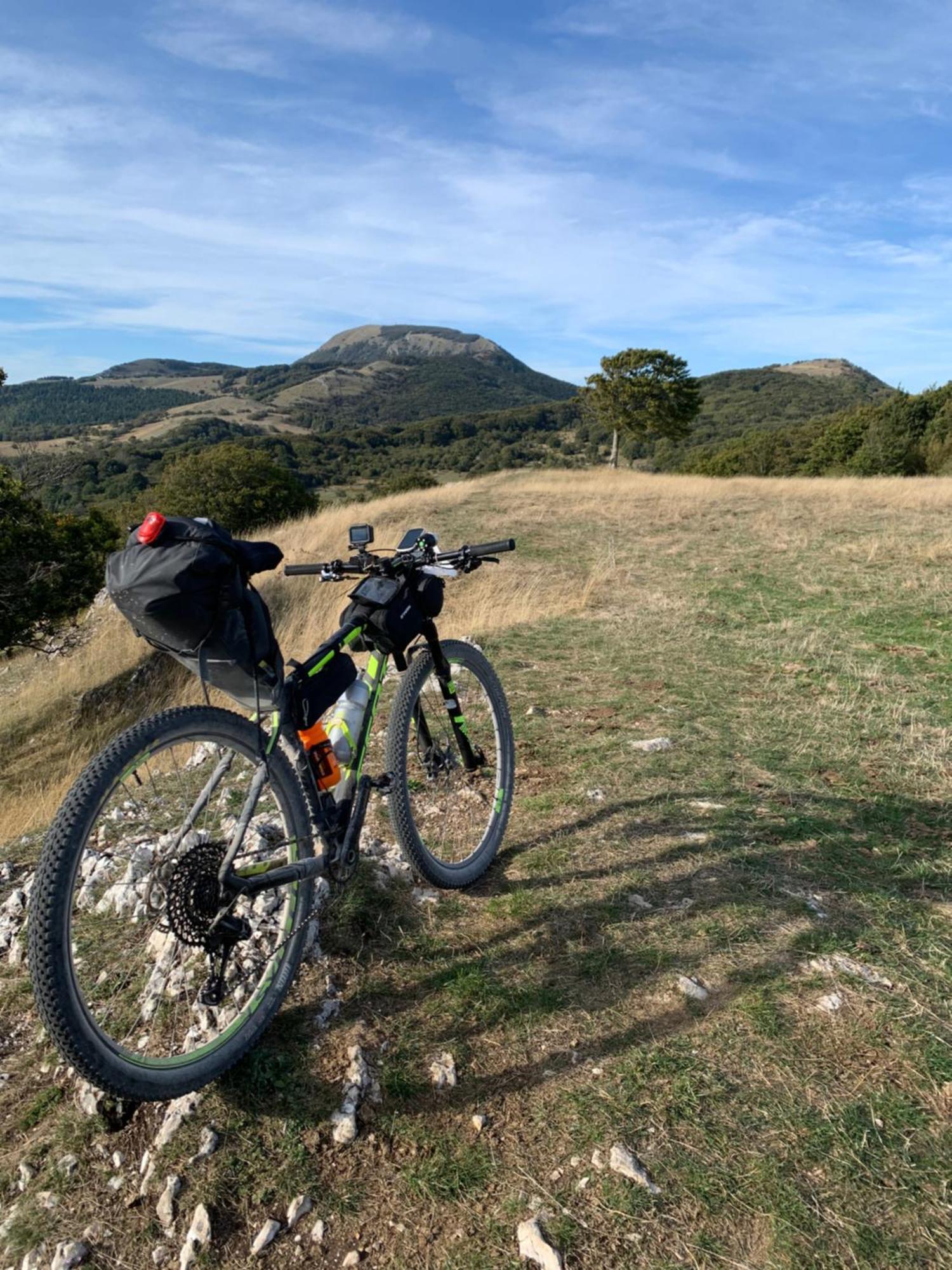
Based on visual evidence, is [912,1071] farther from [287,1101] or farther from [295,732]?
[295,732]

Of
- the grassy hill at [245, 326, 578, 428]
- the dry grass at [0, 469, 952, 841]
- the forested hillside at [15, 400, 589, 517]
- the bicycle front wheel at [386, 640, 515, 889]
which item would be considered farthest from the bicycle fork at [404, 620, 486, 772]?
the grassy hill at [245, 326, 578, 428]

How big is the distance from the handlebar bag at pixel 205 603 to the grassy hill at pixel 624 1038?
1.17 m

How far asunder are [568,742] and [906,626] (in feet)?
17.4

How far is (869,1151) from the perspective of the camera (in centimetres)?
205

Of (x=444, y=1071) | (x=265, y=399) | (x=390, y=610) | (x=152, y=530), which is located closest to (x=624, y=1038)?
(x=444, y=1071)

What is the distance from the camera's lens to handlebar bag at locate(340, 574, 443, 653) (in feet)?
9.52

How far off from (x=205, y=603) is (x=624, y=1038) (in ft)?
6.33

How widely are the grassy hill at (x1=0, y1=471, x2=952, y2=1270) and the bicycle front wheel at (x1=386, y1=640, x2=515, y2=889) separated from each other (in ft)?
0.59

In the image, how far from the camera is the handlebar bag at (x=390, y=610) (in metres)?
2.90

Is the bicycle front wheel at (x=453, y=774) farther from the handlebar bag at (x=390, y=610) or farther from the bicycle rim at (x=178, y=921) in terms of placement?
the bicycle rim at (x=178, y=921)

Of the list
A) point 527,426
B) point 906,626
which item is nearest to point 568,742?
point 906,626

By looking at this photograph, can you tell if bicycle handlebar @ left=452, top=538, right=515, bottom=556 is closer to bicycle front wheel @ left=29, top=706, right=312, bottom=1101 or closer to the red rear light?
bicycle front wheel @ left=29, top=706, right=312, bottom=1101

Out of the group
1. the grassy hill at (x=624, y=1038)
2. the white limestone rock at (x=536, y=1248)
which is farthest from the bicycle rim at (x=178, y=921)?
the white limestone rock at (x=536, y=1248)

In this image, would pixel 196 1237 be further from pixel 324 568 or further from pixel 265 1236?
pixel 324 568
